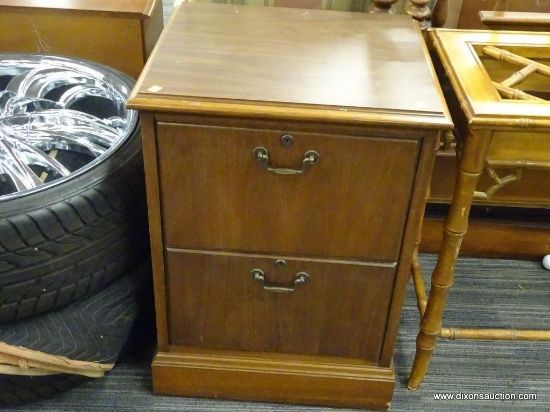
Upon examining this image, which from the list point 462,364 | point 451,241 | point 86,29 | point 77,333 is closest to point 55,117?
point 86,29

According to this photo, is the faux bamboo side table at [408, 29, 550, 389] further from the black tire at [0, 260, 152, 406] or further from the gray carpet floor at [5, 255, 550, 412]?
the black tire at [0, 260, 152, 406]

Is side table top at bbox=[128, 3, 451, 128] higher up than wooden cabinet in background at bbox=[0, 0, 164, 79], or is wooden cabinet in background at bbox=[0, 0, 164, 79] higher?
side table top at bbox=[128, 3, 451, 128]

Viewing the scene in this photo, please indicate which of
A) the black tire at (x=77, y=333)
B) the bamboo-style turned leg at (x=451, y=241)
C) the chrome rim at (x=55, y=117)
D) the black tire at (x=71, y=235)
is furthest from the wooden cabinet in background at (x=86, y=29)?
the bamboo-style turned leg at (x=451, y=241)

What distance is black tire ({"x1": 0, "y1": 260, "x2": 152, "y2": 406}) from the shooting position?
111cm

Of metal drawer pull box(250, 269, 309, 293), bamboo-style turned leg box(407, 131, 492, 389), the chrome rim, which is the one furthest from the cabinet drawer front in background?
the chrome rim

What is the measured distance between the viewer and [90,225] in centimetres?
107

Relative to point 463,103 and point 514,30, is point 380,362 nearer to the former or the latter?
point 463,103

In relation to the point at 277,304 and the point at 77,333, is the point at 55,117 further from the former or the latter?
the point at 277,304

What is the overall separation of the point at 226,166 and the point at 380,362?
545 millimetres

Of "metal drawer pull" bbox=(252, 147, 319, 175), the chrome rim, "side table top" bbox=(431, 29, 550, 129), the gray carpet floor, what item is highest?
"side table top" bbox=(431, 29, 550, 129)

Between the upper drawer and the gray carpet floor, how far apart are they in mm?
405

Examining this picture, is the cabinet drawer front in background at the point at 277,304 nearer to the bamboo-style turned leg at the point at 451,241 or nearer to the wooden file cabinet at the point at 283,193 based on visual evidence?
the wooden file cabinet at the point at 283,193

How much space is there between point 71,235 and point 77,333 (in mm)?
220

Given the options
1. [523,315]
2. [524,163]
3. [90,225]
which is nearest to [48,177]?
[90,225]
